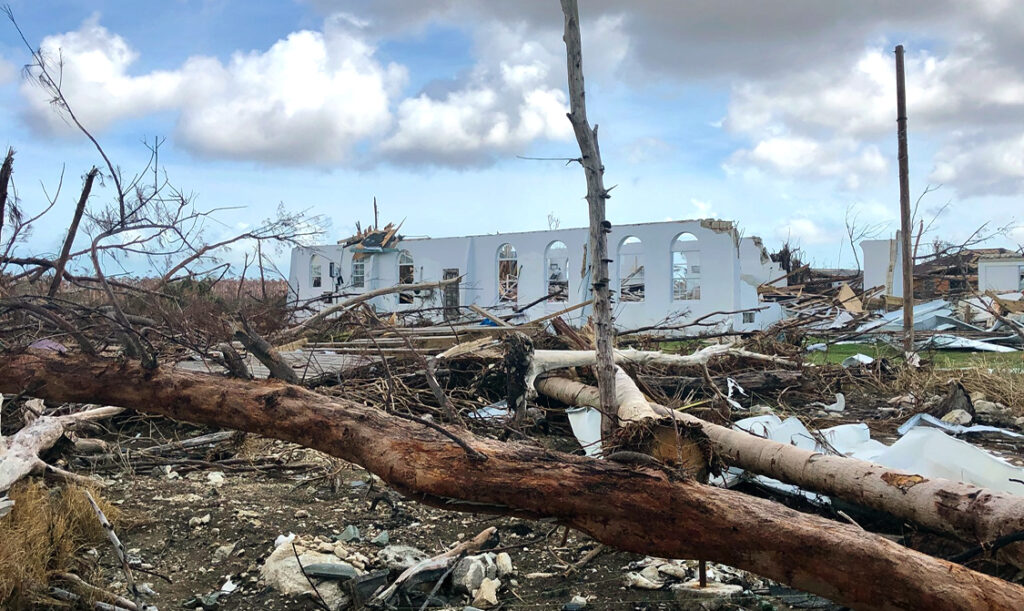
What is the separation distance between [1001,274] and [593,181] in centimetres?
2154

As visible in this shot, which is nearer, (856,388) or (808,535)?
(808,535)

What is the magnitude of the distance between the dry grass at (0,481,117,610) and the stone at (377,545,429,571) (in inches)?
60.6

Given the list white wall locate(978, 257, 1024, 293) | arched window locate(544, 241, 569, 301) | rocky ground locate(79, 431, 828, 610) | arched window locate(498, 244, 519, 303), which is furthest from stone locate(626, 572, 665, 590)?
white wall locate(978, 257, 1024, 293)

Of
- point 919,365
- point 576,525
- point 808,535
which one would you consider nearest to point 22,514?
point 576,525

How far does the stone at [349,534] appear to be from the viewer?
427 cm

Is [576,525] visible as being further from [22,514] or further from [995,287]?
[995,287]

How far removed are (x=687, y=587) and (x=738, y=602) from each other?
238 millimetres

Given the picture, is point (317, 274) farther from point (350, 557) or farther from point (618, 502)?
point (618, 502)

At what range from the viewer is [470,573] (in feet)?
11.8

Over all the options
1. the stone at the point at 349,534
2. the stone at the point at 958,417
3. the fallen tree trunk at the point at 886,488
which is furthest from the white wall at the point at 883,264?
the stone at the point at 349,534

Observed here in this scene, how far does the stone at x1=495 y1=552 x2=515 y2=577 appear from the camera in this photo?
381cm

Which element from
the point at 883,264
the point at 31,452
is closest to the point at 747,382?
the point at 31,452

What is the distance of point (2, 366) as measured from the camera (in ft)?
14.2

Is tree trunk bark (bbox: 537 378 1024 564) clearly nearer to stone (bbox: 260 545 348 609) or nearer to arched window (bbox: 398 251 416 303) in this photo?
stone (bbox: 260 545 348 609)
